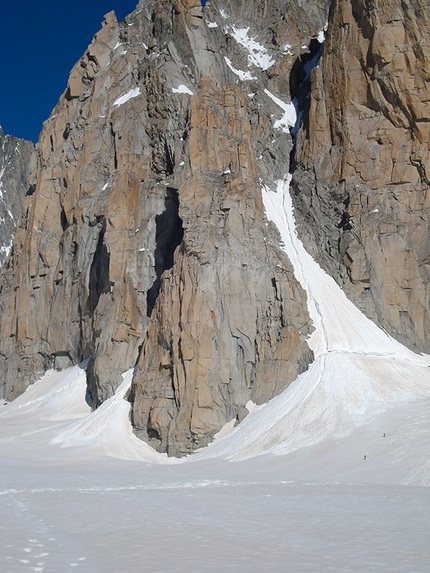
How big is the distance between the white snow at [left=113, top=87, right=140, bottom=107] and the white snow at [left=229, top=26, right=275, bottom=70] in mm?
12518

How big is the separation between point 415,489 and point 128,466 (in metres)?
17.7

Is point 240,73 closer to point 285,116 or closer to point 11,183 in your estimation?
point 285,116

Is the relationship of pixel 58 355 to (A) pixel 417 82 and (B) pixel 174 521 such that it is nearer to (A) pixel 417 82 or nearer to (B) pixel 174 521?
(A) pixel 417 82

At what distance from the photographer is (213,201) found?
43.1 metres

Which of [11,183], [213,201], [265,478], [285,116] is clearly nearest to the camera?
[265,478]

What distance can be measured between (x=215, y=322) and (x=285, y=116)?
28.7 m

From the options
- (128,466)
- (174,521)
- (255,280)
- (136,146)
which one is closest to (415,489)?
(174,521)

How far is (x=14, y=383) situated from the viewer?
64.4 metres

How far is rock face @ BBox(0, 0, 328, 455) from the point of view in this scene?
39406 millimetres

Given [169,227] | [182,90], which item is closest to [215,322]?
[169,227]

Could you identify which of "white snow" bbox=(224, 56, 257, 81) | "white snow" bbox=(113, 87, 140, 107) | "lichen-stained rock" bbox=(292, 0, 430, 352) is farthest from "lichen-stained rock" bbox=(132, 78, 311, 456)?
"white snow" bbox=(224, 56, 257, 81)

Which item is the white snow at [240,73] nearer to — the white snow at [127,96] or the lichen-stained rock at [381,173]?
the white snow at [127,96]

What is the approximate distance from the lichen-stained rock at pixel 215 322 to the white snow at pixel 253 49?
2299 centimetres

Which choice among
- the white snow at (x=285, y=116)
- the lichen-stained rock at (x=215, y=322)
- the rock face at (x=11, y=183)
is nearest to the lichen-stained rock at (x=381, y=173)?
the lichen-stained rock at (x=215, y=322)
